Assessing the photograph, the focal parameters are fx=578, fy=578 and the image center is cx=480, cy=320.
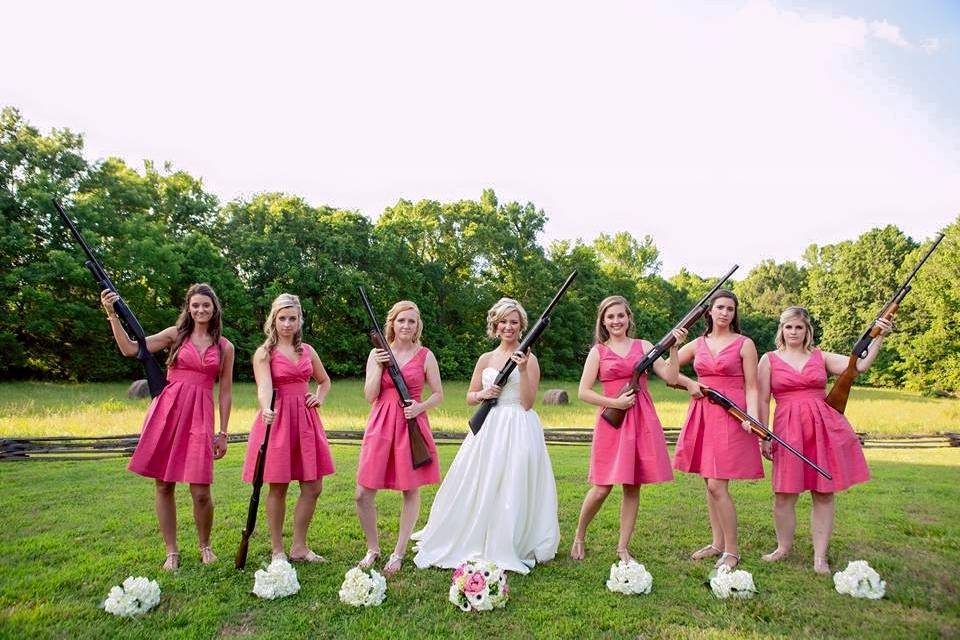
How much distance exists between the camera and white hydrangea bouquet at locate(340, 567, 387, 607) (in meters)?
4.63

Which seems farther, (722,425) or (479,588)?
(722,425)

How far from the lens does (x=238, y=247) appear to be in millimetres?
36156

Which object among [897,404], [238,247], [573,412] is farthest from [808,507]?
[238,247]

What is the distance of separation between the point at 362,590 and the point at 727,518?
3.48m

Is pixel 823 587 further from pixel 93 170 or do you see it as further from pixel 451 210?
pixel 451 210

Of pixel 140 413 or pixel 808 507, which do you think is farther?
pixel 140 413

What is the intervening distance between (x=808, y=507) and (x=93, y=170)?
1413 inches

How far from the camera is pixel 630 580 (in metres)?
4.96

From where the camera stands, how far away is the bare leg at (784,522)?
19.0 ft

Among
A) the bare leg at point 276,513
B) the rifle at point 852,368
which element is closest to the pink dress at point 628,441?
the rifle at point 852,368

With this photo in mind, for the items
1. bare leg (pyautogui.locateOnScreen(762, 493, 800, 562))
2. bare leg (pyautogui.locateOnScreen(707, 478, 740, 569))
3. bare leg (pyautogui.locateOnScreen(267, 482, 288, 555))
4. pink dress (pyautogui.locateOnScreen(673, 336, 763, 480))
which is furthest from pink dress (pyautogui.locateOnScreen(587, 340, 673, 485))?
bare leg (pyautogui.locateOnScreen(267, 482, 288, 555))

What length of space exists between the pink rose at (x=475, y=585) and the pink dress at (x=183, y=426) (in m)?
2.51

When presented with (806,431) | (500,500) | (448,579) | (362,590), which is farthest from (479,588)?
(806,431)

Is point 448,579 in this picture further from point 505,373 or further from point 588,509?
point 505,373
